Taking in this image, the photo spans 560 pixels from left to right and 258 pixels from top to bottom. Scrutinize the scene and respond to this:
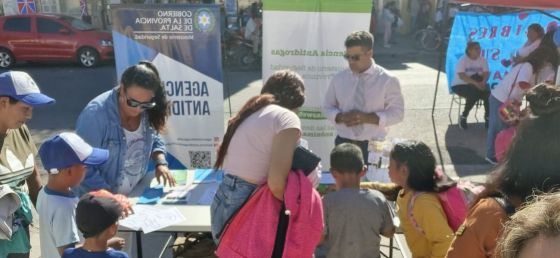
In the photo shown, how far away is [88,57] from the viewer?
515 inches

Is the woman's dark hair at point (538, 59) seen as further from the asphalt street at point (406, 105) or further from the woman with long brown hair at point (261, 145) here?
the woman with long brown hair at point (261, 145)

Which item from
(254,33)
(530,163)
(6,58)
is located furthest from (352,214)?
(6,58)

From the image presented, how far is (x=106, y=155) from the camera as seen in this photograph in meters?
2.68

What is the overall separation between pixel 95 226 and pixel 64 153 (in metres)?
0.48

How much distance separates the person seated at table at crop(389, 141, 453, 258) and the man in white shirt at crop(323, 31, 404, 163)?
51.3 inches

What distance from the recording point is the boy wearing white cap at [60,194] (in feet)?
7.66

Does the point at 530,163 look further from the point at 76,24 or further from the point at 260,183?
the point at 76,24

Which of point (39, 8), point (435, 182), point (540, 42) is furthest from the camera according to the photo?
point (39, 8)

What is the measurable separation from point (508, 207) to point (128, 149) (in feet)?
7.43

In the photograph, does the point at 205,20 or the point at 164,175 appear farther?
the point at 205,20

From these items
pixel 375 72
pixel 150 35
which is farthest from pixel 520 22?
pixel 150 35

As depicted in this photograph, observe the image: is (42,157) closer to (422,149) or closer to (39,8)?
(422,149)

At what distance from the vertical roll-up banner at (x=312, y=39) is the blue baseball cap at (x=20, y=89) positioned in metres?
2.84

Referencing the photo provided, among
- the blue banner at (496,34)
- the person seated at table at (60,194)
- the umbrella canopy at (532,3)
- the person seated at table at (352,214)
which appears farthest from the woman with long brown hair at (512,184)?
the blue banner at (496,34)
